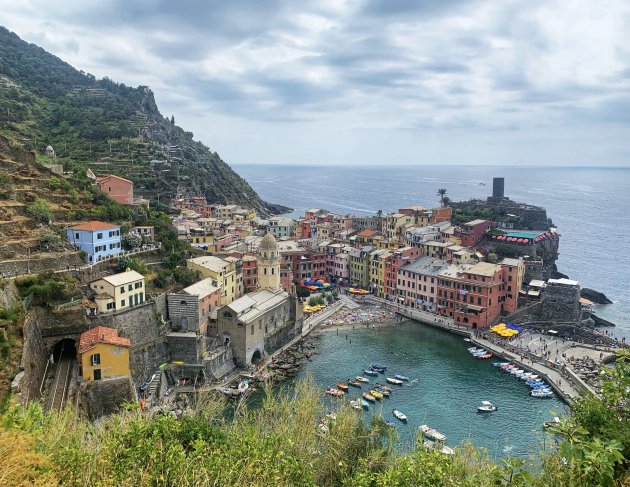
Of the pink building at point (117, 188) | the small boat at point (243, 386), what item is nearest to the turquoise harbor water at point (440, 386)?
the small boat at point (243, 386)

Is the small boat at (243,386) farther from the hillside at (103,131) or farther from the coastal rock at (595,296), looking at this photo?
the coastal rock at (595,296)

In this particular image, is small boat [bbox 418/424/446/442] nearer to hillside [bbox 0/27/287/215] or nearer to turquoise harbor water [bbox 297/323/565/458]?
turquoise harbor water [bbox 297/323/565/458]

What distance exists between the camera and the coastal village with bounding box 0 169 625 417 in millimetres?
31641

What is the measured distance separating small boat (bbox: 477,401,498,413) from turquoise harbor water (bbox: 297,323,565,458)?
339 millimetres

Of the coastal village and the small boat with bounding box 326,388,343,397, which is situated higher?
the coastal village

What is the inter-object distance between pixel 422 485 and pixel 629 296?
65570 mm

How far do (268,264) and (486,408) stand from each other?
74.8 feet

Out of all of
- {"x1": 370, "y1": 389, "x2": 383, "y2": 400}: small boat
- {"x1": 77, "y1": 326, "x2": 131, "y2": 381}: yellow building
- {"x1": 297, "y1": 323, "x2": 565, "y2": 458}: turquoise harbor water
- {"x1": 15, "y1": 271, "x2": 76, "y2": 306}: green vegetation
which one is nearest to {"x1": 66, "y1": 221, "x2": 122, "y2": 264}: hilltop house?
{"x1": 15, "y1": 271, "x2": 76, "y2": 306}: green vegetation

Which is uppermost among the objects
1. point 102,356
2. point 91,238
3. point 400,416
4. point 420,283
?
point 91,238

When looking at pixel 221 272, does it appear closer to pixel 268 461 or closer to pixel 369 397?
pixel 369 397

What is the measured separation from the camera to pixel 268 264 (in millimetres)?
47781

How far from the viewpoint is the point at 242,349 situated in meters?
39.7

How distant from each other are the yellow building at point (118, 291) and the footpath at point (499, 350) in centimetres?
2848

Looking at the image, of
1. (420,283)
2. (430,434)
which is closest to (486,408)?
(430,434)
